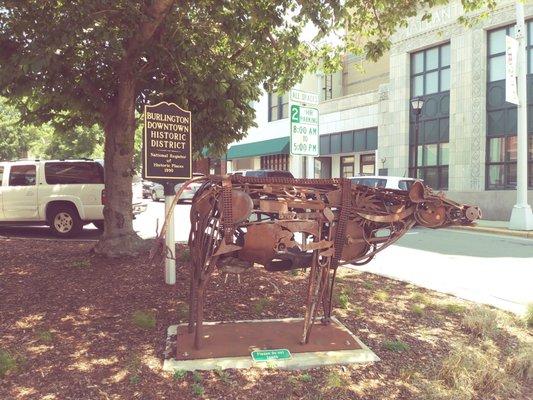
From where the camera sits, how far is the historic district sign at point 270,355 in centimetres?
393

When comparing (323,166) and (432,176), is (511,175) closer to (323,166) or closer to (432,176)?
(432,176)

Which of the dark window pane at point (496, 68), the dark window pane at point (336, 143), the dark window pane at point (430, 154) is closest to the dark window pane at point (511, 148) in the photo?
the dark window pane at point (496, 68)

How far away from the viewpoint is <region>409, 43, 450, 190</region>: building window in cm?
2091

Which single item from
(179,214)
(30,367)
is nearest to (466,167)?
(179,214)

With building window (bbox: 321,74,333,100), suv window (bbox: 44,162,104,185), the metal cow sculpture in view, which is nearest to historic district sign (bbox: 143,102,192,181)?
the metal cow sculpture

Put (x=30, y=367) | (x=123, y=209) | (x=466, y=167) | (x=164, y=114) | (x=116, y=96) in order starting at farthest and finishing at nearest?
(x=466, y=167) → (x=116, y=96) → (x=123, y=209) → (x=164, y=114) → (x=30, y=367)

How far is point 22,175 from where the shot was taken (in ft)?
40.6

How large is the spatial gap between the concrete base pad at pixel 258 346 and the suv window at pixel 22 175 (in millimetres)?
9334

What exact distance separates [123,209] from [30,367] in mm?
3782

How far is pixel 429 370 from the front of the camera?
3951 mm

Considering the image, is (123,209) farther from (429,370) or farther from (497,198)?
(497,198)

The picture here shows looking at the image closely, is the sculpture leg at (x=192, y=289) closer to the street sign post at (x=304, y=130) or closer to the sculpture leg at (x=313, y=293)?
the sculpture leg at (x=313, y=293)

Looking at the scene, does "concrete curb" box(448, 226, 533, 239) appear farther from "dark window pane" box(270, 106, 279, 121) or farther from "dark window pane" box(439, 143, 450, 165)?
"dark window pane" box(270, 106, 279, 121)

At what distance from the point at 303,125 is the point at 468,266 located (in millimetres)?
4073
